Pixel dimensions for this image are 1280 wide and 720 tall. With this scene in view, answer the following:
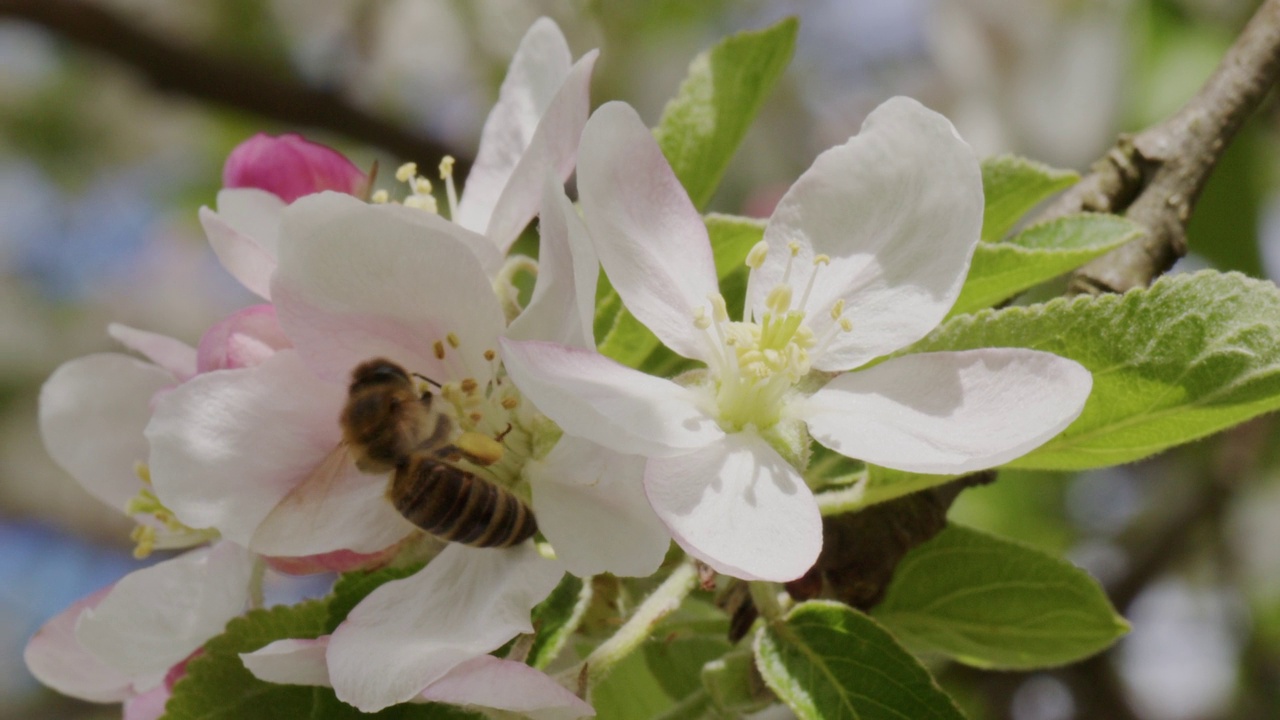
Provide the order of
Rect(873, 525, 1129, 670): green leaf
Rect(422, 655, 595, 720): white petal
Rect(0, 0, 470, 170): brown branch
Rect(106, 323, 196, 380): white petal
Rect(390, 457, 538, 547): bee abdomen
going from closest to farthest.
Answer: Rect(422, 655, 595, 720): white petal < Rect(390, 457, 538, 547): bee abdomen < Rect(106, 323, 196, 380): white petal < Rect(873, 525, 1129, 670): green leaf < Rect(0, 0, 470, 170): brown branch

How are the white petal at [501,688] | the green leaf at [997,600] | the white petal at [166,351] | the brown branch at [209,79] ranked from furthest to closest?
the brown branch at [209,79] → the green leaf at [997,600] → the white petal at [166,351] → the white petal at [501,688]

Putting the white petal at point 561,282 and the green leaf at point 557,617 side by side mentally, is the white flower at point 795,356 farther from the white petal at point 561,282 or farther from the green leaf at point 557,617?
the green leaf at point 557,617

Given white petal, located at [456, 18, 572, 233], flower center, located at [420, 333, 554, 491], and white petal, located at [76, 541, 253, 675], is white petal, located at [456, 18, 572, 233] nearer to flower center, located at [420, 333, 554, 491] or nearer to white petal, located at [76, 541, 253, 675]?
flower center, located at [420, 333, 554, 491]

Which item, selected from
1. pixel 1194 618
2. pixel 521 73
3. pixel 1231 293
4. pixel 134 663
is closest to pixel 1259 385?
pixel 1231 293

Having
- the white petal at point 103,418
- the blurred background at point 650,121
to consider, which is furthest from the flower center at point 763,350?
the blurred background at point 650,121

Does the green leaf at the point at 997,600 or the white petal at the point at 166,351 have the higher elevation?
the white petal at the point at 166,351

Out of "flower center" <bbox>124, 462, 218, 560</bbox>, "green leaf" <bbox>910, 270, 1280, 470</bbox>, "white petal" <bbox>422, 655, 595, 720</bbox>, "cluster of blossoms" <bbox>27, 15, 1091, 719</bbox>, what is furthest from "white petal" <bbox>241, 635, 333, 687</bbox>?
"green leaf" <bbox>910, 270, 1280, 470</bbox>

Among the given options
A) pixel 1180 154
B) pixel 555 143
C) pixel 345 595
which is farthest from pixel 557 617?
pixel 1180 154
